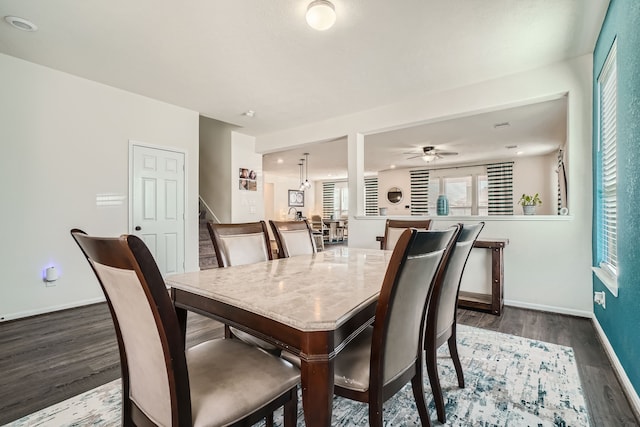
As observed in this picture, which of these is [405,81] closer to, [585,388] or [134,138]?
[585,388]

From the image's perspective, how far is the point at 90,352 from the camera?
7.39ft

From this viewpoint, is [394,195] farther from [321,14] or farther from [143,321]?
[143,321]

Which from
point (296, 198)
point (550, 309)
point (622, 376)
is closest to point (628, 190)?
point (622, 376)

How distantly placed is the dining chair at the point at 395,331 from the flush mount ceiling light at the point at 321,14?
1.81 meters

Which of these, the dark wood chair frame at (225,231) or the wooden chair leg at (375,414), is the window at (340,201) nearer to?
the dark wood chair frame at (225,231)

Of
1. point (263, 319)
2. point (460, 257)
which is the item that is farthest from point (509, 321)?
point (263, 319)

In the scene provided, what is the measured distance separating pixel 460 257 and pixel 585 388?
1.14 meters

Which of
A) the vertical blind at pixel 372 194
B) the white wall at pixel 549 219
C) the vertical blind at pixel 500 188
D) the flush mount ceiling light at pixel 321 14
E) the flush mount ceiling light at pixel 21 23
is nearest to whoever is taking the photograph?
the flush mount ceiling light at pixel 321 14

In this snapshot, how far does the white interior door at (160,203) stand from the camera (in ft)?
12.8

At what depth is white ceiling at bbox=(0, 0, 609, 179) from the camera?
227cm

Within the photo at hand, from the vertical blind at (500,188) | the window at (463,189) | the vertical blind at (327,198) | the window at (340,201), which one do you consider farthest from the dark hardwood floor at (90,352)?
the vertical blind at (327,198)

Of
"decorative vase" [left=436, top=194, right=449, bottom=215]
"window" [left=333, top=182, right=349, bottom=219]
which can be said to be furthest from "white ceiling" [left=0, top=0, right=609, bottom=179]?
"window" [left=333, top=182, right=349, bottom=219]

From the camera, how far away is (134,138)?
3.87 m

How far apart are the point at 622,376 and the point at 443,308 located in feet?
4.13
